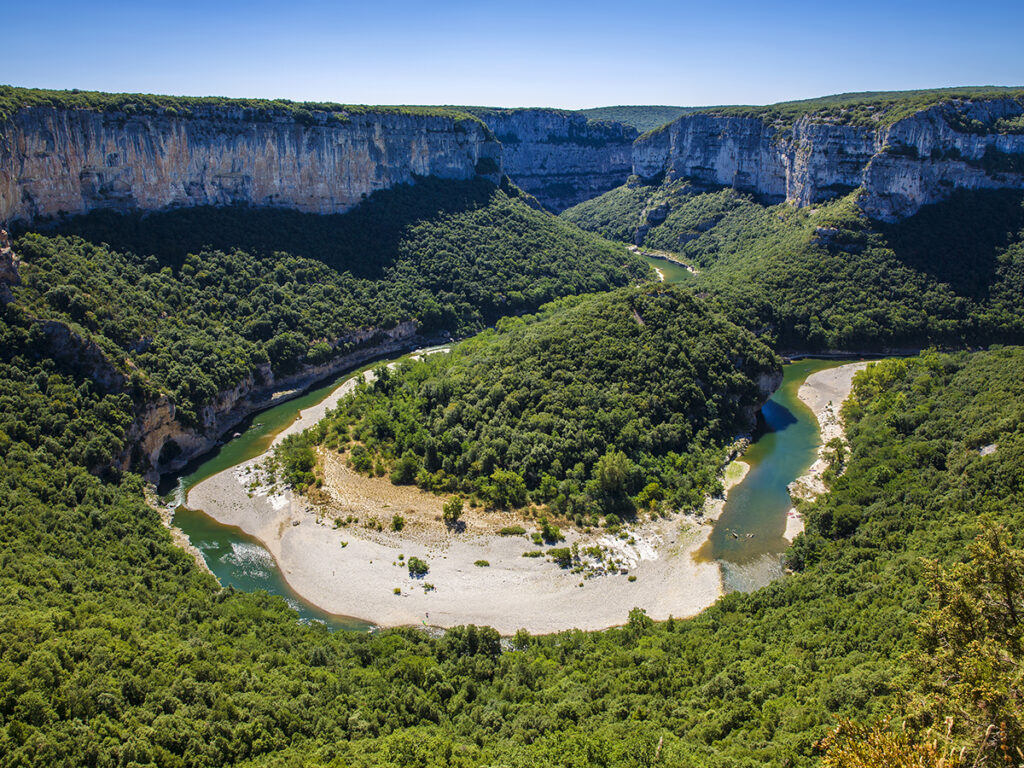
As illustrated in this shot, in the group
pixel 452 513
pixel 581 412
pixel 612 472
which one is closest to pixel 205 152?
pixel 581 412

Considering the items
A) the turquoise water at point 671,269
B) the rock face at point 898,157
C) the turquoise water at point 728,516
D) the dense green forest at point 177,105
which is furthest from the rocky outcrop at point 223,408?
the rock face at point 898,157

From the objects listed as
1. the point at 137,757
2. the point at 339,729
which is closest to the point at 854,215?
the point at 339,729

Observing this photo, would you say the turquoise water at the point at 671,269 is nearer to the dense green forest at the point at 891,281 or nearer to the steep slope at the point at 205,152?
the dense green forest at the point at 891,281

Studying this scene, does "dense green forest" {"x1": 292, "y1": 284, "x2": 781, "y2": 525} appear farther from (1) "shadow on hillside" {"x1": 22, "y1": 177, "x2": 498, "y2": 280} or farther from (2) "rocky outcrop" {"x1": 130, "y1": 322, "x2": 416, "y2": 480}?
(1) "shadow on hillside" {"x1": 22, "y1": 177, "x2": 498, "y2": 280}

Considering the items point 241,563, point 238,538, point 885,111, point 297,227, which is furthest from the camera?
point 885,111

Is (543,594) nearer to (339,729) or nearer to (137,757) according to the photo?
(339,729)

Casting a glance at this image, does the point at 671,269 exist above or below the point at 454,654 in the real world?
above

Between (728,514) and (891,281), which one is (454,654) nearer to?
(728,514)
